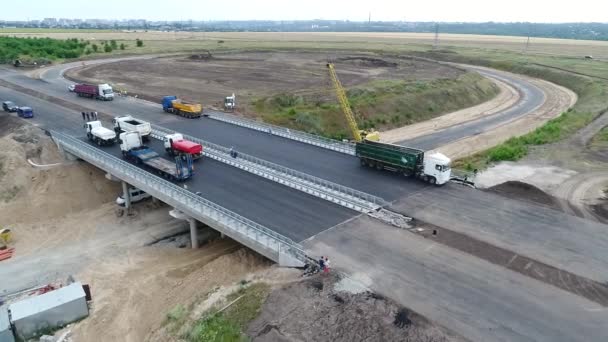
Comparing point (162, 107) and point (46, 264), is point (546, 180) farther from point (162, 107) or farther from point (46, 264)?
point (162, 107)

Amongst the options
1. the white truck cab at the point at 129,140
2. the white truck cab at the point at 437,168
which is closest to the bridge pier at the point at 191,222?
the white truck cab at the point at 129,140

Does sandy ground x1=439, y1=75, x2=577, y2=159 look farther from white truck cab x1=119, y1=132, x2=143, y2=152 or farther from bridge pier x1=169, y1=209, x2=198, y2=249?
white truck cab x1=119, y1=132, x2=143, y2=152

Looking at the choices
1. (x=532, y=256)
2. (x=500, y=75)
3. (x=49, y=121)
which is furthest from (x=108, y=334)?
(x=500, y=75)

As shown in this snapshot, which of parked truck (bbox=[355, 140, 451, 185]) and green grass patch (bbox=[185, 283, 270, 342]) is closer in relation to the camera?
green grass patch (bbox=[185, 283, 270, 342])

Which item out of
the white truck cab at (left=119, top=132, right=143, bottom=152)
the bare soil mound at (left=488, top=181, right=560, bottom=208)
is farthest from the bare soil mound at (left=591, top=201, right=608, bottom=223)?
the white truck cab at (left=119, top=132, right=143, bottom=152)

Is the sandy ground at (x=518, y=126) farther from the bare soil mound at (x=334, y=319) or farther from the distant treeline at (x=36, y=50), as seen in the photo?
the distant treeline at (x=36, y=50)
